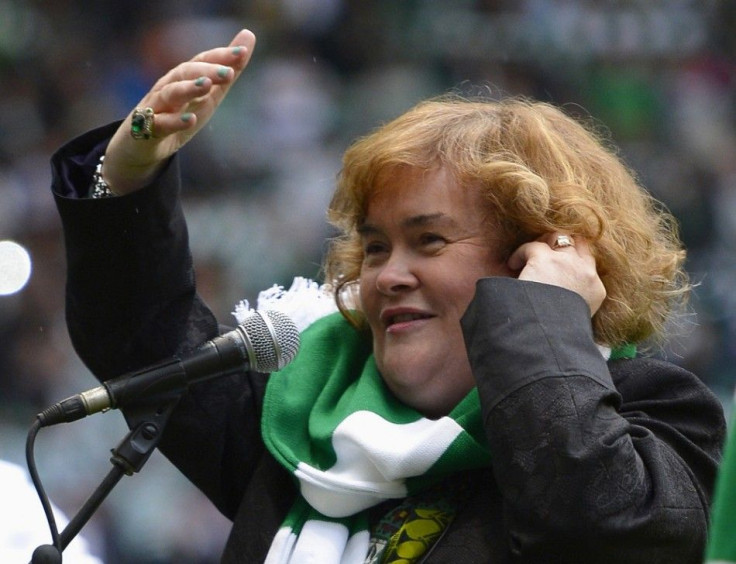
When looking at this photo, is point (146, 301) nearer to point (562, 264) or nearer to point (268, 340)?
point (268, 340)

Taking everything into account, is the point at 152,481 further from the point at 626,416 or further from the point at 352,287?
the point at 626,416

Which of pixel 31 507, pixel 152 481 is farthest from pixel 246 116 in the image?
pixel 31 507

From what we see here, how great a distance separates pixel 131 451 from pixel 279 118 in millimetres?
4098

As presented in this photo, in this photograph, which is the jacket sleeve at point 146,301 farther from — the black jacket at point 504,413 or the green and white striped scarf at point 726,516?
the green and white striped scarf at point 726,516

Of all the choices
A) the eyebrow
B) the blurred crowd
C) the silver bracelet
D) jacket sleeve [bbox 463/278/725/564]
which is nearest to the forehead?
the eyebrow

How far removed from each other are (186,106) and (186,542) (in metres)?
3.06

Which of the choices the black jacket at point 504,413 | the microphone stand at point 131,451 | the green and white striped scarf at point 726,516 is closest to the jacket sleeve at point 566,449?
the black jacket at point 504,413

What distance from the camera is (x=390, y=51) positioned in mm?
6246

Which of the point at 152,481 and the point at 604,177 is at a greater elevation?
the point at 604,177

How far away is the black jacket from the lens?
1917 mm

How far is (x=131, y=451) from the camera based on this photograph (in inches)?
75.0

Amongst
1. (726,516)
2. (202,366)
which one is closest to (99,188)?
(202,366)

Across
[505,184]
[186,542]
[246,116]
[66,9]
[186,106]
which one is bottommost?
[186,542]

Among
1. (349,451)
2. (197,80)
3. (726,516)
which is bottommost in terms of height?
(349,451)
